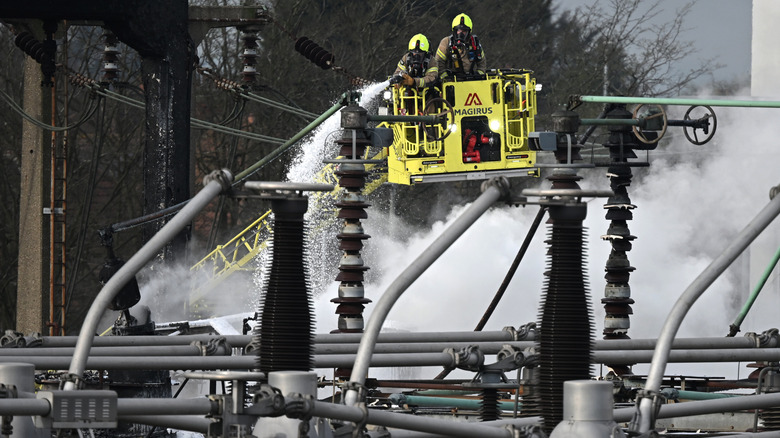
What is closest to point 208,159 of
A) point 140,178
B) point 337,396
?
point 140,178

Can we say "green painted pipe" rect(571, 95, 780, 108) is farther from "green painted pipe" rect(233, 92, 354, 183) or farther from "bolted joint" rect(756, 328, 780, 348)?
"green painted pipe" rect(233, 92, 354, 183)

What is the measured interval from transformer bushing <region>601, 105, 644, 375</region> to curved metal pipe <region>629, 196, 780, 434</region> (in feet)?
22.7

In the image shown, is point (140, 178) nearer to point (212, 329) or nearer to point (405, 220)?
point (405, 220)

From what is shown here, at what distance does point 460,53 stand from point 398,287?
46.5 ft

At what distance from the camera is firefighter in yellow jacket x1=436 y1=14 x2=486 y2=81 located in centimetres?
2156

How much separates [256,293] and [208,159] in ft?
13.7

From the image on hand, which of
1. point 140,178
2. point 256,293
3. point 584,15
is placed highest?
point 584,15

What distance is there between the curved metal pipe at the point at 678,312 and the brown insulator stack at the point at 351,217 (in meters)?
7.15

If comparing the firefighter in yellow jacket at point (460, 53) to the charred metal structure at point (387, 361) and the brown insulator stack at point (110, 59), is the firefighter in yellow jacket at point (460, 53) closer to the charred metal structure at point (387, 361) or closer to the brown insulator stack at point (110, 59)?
the brown insulator stack at point (110, 59)

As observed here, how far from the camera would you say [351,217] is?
639 inches

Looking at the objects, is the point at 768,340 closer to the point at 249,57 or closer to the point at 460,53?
the point at 460,53

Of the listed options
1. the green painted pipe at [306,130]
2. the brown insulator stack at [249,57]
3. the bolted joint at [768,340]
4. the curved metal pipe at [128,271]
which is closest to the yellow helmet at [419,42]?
the green painted pipe at [306,130]

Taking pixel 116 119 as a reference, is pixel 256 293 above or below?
below

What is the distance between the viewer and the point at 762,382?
11.7m
